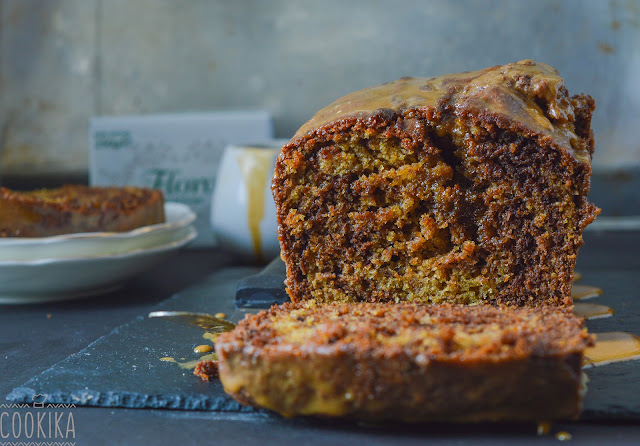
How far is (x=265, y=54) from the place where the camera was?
14.4 feet

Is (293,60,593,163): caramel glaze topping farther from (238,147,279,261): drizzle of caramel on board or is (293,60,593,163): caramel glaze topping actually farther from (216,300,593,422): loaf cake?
(238,147,279,261): drizzle of caramel on board

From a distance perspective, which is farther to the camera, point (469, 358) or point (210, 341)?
point (210, 341)

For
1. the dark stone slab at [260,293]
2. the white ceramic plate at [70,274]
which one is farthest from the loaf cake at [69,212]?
the dark stone slab at [260,293]

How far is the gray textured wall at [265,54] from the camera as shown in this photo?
4.22 meters

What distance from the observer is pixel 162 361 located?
6.50ft

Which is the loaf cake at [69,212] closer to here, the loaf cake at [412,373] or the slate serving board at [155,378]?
the slate serving board at [155,378]

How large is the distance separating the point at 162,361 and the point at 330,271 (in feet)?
1.96

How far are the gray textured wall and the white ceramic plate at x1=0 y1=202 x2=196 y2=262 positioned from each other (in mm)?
1811

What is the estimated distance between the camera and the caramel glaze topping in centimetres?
200

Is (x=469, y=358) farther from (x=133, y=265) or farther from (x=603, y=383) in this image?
(x=133, y=265)

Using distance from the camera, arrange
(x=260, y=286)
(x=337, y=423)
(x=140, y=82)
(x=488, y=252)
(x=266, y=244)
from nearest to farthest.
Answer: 1. (x=337, y=423)
2. (x=488, y=252)
3. (x=260, y=286)
4. (x=266, y=244)
5. (x=140, y=82)

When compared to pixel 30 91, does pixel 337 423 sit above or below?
below

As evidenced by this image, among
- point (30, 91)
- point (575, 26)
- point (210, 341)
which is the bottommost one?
point (210, 341)

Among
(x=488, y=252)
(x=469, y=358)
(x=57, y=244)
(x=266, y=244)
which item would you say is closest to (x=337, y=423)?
(x=469, y=358)
